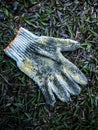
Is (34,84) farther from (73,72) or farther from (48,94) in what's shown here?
(73,72)

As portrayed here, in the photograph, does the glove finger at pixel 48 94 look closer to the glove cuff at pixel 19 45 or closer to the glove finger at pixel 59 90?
the glove finger at pixel 59 90

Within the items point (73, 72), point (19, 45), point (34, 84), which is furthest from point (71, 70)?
point (19, 45)

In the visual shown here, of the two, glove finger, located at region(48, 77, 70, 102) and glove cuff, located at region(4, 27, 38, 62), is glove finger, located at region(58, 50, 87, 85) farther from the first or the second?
glove cuff, located at region(4, 27, 38, 62)

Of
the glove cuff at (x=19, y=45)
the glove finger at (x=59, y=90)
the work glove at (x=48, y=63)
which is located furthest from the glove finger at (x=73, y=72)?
the glove cuff at (x=19, y=45)

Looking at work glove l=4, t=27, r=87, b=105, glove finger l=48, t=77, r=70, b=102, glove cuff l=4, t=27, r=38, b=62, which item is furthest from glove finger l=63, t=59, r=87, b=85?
glove cuff l=4, t=27, r=38, b=62

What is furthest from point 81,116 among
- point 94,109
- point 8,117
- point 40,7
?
point 40,7
